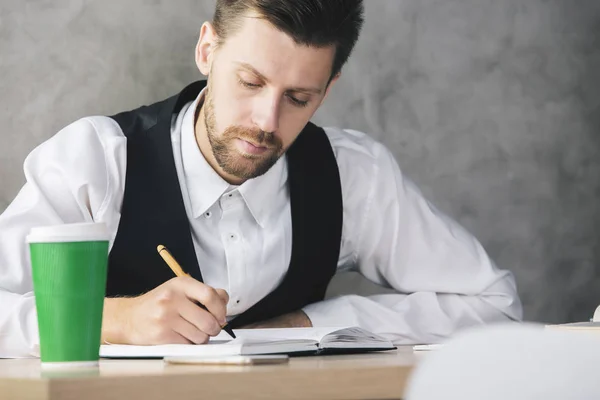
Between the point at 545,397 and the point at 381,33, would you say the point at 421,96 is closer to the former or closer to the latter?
the point at 381,33

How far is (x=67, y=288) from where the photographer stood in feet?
3.11

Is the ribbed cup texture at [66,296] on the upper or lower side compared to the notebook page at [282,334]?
upper

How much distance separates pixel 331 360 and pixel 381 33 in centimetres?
145

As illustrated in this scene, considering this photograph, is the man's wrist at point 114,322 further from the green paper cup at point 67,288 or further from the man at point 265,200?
the green paper cup at point 67,288

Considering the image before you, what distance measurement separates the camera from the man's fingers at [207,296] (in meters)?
1.21

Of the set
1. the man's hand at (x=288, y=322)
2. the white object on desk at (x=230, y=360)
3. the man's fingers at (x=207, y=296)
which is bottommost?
the man's hand at (x=288, y=322)

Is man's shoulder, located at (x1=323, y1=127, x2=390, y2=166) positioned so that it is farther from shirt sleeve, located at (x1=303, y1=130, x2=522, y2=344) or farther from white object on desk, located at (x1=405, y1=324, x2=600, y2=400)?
white object on desk, located at (x1=405, y1=324, x2=600, y2=400)

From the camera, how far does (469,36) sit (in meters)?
2.41

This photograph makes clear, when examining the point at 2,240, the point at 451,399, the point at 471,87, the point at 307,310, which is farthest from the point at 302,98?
the point at 451,399

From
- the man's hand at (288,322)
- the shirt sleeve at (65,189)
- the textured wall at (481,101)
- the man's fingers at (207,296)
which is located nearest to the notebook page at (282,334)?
the man's fingers at (207,296)

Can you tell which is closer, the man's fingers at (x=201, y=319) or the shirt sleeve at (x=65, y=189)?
the man's fingers at (x=201, y=319)

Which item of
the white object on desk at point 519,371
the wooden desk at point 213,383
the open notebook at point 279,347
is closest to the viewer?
the white object on desk at point 519,371

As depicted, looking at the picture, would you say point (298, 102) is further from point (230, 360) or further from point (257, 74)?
point (230, 360)

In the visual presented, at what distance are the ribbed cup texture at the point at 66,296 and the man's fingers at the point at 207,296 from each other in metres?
0.27
